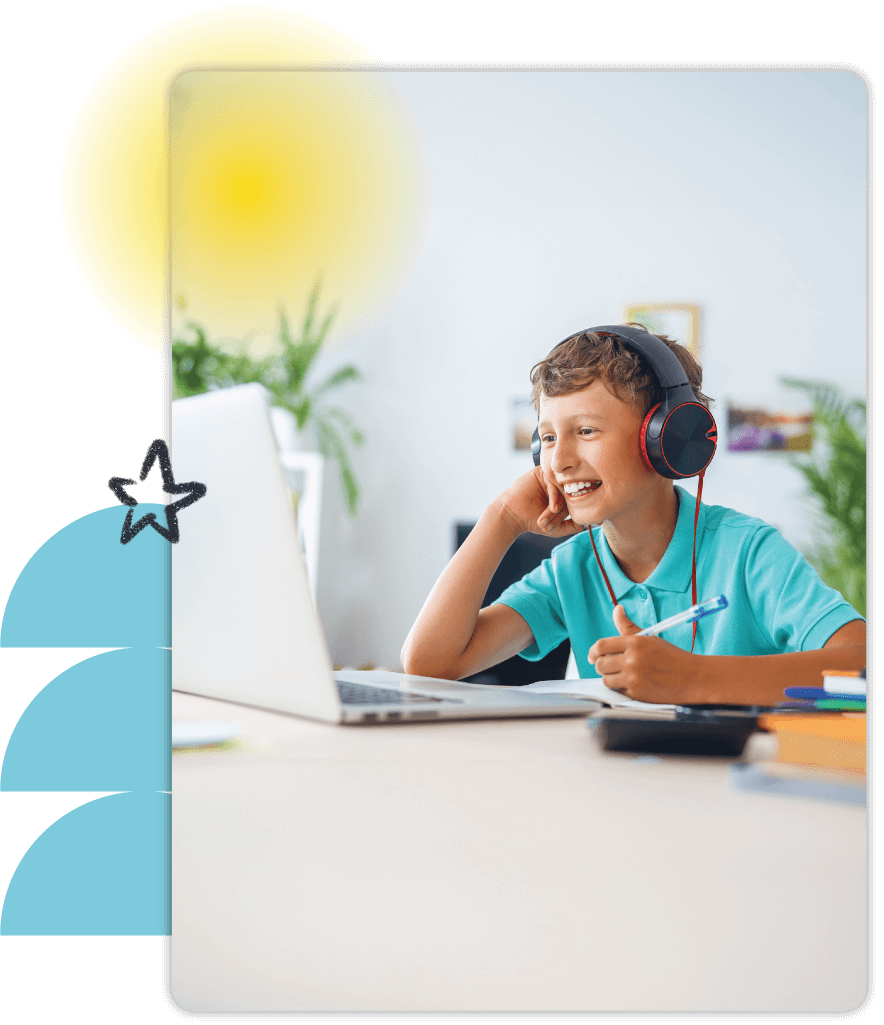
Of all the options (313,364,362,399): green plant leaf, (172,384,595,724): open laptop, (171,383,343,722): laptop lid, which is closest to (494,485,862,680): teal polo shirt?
(172,384,595,724): open laptop

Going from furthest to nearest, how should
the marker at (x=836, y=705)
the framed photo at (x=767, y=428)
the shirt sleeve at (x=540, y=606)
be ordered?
the framed photo at (x=767, y=428) → the shirt sleeve at (x=540, y=606) → the marker at (x=836, y=705)

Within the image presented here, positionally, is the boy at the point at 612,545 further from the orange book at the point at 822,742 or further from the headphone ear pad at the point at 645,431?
the orange book at the point at 822,742

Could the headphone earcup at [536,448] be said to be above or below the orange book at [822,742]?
above

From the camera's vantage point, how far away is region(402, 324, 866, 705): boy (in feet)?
3.09

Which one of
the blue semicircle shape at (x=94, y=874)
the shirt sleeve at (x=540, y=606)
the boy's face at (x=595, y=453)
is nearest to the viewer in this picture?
the blue semicircle shape at (x=94, y=874)

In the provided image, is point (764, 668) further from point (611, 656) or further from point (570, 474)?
point (570, 474)

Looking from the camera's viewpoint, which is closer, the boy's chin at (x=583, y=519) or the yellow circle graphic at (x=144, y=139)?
the yellow circle graphic at (x=144, y=139)

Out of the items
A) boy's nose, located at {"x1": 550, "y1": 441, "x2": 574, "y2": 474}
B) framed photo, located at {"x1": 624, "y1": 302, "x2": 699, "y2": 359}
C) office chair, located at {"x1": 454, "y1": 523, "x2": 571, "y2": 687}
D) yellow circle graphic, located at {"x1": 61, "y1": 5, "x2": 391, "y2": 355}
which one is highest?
framed photo, located at {"x1": 624, "y1": 302, "x2": 699, "y2": 359}

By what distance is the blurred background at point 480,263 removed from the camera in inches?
37.2

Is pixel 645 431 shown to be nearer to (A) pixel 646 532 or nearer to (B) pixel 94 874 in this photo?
(A) pixel 646 532

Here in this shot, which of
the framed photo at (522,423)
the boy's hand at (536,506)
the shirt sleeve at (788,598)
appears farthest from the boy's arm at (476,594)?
the framed photo at (522,423)

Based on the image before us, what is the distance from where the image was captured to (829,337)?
139 cm

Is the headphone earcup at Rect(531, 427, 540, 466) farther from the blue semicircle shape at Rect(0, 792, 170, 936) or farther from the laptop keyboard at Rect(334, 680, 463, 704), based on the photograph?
the blue semicircle shape at Rect(0, 792, 170, 936)

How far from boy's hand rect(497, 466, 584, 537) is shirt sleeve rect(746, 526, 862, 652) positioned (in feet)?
0.67
